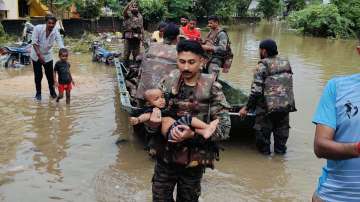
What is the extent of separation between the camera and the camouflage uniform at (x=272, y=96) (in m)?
6.66

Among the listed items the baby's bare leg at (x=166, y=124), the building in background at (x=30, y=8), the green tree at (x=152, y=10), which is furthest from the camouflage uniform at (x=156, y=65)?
the green tree at (x=152, y=10)

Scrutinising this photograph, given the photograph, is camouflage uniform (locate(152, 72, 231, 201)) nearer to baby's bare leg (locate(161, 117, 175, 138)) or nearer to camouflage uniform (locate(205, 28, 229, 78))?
baby's bare leg (locate(161, 117, 175, 138))

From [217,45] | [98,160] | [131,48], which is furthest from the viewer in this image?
[131,48]

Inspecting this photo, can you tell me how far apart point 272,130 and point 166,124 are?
12.4 ft

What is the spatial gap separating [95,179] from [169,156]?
2.46 m

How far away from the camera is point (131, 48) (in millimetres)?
12492

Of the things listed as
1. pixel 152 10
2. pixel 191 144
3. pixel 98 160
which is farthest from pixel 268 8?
pixel 191 144

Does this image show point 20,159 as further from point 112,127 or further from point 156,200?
point 156,200

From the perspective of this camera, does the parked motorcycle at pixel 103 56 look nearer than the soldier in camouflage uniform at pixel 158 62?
No

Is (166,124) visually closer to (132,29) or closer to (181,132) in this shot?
(181,132)

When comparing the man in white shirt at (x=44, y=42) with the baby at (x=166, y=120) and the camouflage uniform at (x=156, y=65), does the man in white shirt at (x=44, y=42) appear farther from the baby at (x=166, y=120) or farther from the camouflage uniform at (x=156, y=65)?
the baby at (x=166, y=120)

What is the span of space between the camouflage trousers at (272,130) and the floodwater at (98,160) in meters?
0.15

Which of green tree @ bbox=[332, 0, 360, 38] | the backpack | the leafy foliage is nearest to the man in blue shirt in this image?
the backpack

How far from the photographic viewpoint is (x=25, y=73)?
532 inches
